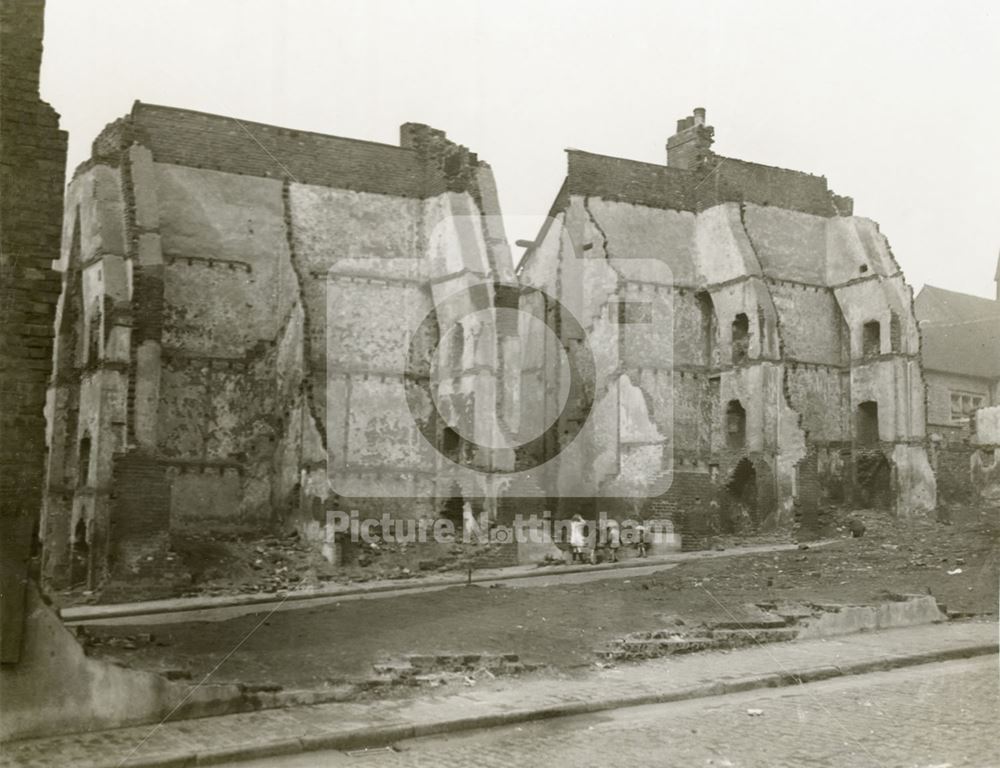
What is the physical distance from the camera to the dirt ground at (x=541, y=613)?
1082 centimetres

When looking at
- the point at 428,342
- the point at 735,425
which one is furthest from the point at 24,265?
the point at 735,425

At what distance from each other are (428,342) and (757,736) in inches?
611

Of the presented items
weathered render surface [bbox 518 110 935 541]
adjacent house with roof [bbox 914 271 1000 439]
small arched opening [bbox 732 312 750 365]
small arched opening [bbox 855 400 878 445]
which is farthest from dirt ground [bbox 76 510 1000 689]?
adjacent house with roof [bbox 914 271 1000 439]

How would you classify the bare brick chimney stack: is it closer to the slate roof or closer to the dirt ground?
the dirt ground

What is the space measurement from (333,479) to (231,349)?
3.41 metres

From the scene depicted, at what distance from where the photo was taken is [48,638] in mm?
8000

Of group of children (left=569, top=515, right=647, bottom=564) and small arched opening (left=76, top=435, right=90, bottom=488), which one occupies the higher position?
small arched opening (left=76, top=435, right=90, bottom=488)

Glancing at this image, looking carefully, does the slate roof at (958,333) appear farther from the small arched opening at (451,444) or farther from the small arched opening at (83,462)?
the small arched opening at (83,462)

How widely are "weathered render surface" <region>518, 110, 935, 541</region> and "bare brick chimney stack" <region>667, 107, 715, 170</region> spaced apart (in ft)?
0.14

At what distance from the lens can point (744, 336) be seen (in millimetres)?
26953

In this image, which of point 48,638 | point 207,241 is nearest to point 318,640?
point 48,638

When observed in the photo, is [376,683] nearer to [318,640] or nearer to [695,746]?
[318,640]

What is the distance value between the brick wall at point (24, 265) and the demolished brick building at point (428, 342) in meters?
9.44

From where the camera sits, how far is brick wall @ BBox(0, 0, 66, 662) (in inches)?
321
